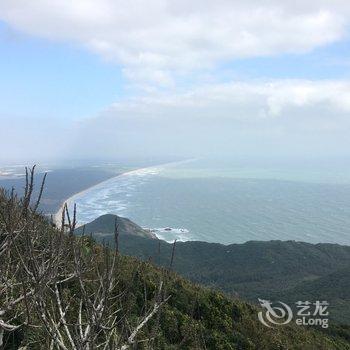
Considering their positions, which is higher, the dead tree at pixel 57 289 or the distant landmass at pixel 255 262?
the dead tree at pixel 57 289

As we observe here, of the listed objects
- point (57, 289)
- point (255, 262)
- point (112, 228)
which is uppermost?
point (57, 289)

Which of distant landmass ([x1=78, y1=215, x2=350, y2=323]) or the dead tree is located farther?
distant landmass ([x1=78, y1=215, x2=350, y2=323])

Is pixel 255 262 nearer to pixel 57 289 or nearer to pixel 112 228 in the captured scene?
pixel 112 228

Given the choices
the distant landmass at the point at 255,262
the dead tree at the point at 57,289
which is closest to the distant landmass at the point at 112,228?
the distant landmass at the point at 255,262

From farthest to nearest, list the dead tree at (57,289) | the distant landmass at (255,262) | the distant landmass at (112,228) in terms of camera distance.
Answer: the distant landmass at (112,228), the distant landmass at (255,262), the dead tree at (57,289)

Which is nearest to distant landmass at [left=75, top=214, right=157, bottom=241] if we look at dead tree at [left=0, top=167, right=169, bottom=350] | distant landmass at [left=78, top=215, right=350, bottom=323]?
distant landmass at [left=78, top=215, right=350, bottom=323]

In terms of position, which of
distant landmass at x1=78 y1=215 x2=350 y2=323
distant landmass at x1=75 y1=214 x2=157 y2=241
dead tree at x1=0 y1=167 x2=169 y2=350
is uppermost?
dead tree at x1=0 y1=167 x2=169 y2=350

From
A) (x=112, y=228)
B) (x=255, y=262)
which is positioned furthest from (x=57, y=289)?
(x=112, y=228)

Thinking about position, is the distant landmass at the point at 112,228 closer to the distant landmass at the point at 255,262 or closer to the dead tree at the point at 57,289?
the distant landmass at the point at 255,262

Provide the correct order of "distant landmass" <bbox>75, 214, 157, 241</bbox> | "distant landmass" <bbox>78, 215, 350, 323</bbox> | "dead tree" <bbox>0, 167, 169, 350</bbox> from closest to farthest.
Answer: "dead tree" <bbox>0, 167, 169, 350</bbox>
"distant landmass" <bbox>78, 215, 350, 323</bbox>
"distant landmass" <bbox>75, 214, 157, 241</bbox>

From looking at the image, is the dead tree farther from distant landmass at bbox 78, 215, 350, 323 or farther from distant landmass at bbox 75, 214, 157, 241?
distant landmass at bbox 75, 214, 157, 241

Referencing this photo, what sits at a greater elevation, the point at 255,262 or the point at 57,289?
the point at 57,289
